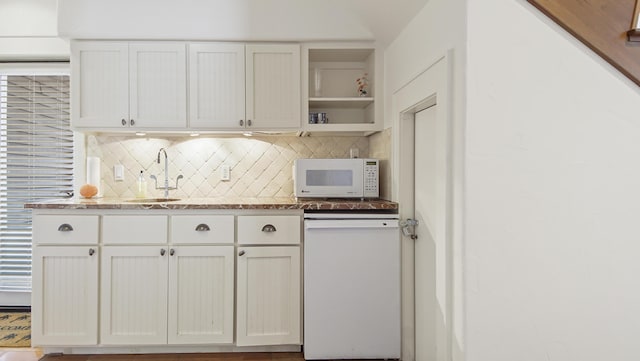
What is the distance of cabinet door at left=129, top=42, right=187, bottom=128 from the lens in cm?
268

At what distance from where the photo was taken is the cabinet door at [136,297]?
95.0 inches

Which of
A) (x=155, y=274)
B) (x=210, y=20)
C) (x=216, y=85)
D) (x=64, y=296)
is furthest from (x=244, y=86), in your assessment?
(x=64, y=296)

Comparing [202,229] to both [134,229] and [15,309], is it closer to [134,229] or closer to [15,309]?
[134,229]

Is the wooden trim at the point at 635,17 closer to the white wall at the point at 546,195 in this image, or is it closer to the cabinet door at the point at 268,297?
the white wall at the point at 546,195

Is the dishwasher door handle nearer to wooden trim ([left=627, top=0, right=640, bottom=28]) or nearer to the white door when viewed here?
the white door

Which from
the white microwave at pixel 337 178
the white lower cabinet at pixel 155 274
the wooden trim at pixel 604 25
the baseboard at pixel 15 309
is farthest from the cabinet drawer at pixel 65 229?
the wooden trim at pixel 604 25

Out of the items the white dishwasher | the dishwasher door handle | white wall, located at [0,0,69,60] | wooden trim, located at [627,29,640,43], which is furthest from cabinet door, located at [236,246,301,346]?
white wall, located at [0,0,69,60]

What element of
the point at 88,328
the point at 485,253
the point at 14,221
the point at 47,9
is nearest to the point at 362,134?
the point at 485,253

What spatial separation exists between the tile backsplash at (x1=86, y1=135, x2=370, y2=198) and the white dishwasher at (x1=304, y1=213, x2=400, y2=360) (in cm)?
85

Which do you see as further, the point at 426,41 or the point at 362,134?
the point at 362,134

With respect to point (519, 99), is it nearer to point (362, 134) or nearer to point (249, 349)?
point (362, 134)

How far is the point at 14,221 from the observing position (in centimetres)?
319

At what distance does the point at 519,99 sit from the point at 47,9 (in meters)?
3.34

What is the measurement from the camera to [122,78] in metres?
2.69
